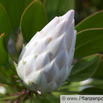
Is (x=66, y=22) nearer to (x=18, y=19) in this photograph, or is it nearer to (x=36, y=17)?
(x=36, y=17)

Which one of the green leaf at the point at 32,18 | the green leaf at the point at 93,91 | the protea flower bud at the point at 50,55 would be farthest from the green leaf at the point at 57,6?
the green leaf at the point at 93,91

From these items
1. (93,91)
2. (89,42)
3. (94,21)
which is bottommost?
(93,91)

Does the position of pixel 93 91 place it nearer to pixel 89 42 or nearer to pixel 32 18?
pixel 89 42

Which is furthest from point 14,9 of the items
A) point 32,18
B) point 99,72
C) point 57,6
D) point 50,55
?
point 99,72

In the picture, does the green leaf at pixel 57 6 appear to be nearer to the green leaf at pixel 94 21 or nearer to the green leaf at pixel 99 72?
the green leaf at pixel 94 21

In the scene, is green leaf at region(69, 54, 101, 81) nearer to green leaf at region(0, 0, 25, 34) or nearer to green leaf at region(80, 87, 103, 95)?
green leaf at region(80, 87, 103, 95)

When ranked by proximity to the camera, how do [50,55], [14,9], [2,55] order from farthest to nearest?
[14,9]
[2,55]
[50,55]

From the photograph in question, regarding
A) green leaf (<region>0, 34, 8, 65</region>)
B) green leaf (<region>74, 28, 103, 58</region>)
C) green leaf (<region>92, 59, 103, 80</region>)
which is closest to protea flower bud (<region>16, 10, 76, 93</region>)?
green leaf (<region>0, 34, 8, 65</region>)
